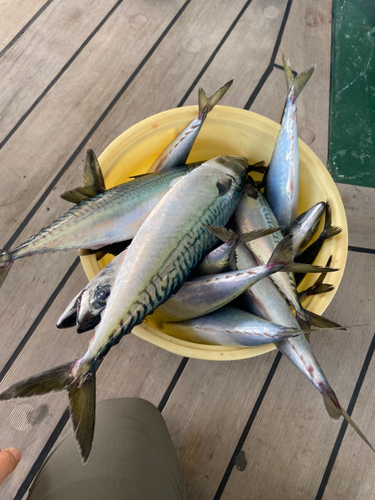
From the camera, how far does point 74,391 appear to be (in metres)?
0.74

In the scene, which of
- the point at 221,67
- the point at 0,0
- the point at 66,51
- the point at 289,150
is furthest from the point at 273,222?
the point at 0,0

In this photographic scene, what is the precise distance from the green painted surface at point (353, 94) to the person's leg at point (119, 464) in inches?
42.6

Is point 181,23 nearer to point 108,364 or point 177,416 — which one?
point 108,364

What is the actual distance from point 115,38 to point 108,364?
127 centimetres

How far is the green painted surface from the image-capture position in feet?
4.61

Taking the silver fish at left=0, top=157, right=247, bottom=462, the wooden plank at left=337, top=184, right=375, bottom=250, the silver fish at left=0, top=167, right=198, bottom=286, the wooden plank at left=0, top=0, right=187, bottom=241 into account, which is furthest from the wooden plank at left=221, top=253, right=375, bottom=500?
the wooden plank at left=0, top=0, right=187, bottom=241

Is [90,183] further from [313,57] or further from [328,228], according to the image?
[313,57]

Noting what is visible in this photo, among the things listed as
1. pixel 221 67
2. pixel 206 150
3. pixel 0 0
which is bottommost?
pixel 206 150

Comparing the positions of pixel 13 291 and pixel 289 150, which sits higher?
pixel 289 150

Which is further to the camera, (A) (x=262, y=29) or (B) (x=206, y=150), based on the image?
(A) (x=262, y=29)

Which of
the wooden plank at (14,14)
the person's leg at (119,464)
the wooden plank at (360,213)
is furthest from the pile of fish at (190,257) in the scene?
the wooden plank at (14,14)

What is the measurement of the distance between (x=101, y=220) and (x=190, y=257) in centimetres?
24

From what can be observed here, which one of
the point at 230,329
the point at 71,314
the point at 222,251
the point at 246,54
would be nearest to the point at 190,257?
the point at 222,251

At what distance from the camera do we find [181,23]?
60.6 inches
